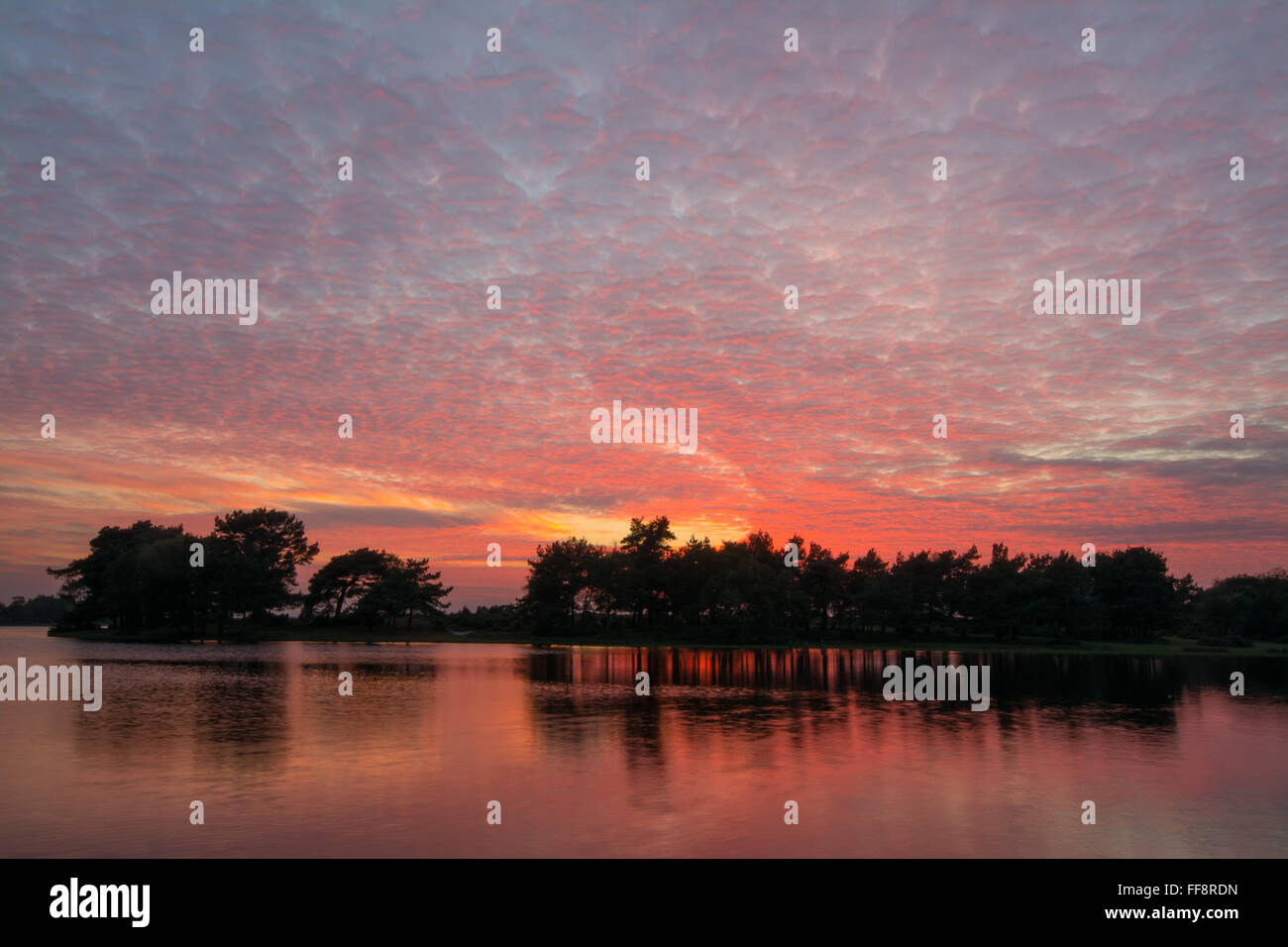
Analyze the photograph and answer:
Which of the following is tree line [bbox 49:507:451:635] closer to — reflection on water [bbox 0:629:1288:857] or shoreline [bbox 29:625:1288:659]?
shoreline [bbox 29:625:1288:659]

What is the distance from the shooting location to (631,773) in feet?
83.0

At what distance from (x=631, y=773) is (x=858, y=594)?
97.0m

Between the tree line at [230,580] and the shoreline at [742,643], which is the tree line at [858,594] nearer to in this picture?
the shoreline at [742,643]

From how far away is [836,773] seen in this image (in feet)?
84.2

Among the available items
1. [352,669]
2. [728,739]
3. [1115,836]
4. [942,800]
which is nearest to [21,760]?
[728,739]

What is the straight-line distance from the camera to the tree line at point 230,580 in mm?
119938

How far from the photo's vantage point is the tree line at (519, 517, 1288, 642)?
109m

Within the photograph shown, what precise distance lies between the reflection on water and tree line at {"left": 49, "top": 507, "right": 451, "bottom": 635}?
7887 centimetres

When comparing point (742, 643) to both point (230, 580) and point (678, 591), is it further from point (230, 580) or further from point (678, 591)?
point (230, 580)

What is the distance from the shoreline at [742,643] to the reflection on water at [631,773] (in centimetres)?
5327

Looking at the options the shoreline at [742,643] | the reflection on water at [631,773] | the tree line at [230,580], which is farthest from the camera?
the tree line at [230,580]

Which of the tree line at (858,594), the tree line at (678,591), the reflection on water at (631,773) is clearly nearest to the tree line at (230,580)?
the tree line at (678,591)
